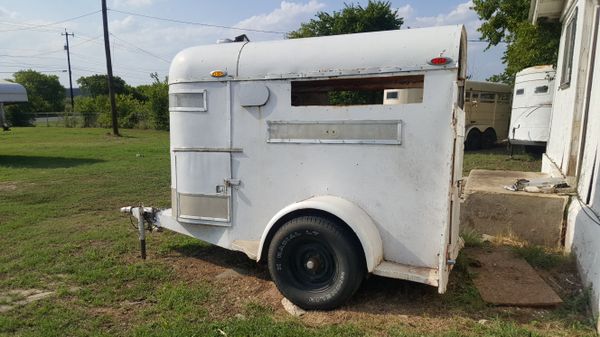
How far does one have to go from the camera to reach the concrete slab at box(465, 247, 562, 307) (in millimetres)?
3732

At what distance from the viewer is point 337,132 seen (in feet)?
12.4

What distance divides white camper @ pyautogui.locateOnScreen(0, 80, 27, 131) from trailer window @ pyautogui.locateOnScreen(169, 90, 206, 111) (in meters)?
14.0

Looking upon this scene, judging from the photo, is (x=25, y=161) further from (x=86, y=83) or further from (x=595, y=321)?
(x=86, y=83)

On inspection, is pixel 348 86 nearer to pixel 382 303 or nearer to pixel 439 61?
pixel 439 61

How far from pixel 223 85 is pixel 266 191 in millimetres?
1054

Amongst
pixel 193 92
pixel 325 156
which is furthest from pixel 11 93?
pixel 325 156

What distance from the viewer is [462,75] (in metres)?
3.60

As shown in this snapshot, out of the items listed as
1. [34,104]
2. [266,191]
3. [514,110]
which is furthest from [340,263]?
[34,104]

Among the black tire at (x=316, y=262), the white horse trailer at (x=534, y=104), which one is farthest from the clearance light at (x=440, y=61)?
the white horse trailer at (x=534, y=104)

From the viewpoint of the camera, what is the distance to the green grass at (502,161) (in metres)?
11.5

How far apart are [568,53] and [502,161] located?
19.7 ft

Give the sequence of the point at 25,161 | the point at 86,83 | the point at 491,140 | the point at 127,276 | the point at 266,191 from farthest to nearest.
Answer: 1. the point at 86,83
2. the point at 491,140
3. the point at 25,161
4. the point at 127,276
5. the point at 266,191

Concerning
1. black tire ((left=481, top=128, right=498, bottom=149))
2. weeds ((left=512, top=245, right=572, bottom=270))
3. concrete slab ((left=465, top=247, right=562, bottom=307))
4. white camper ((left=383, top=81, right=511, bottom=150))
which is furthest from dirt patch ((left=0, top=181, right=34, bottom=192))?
black tire ((left=481, top=128, right=498, bottom=149))

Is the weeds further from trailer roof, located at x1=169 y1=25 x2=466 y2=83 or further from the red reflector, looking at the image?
the red reflector
